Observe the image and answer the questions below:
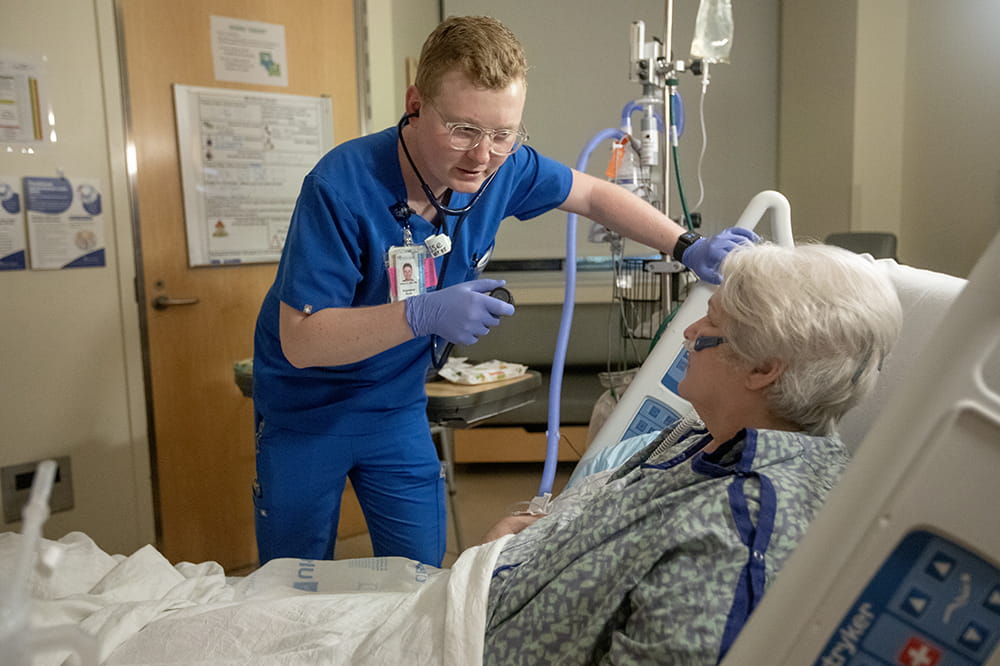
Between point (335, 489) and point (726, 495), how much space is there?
3.23 feet

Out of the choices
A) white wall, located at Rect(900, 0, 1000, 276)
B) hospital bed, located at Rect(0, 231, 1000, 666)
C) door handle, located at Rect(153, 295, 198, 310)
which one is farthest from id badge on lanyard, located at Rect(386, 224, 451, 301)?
white wall, located at Rect(900, 0, 1000, 276)

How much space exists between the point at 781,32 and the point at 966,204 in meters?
1.68

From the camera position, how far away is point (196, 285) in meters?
2.82

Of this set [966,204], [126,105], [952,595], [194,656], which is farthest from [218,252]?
[966,204]

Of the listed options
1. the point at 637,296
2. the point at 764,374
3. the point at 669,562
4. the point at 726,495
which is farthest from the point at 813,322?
the point at 637,296

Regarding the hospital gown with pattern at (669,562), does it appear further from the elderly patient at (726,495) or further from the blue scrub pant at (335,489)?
the blue scrub pant at (335,489)

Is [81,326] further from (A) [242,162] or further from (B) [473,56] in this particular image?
(B) [473,56]

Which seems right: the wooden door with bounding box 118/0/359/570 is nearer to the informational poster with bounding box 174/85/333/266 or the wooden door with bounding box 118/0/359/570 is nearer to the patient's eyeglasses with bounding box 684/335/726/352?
the informational poster with bounding box 174/85/333/266

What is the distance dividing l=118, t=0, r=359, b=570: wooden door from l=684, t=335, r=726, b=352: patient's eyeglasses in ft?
6.91

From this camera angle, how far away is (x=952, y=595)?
2.12ft

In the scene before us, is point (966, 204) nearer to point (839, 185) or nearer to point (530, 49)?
point (839, 185)

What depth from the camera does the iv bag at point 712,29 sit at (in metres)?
2.25

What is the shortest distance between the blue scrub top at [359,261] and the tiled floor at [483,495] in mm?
1381

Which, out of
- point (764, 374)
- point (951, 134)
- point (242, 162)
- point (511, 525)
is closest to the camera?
point (764, 374)
